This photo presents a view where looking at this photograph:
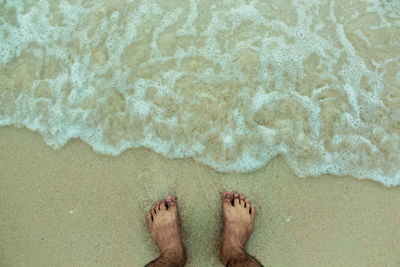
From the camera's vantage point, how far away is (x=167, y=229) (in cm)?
211

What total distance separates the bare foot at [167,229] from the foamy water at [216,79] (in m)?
0.41

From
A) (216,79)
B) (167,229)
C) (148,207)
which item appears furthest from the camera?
(216,79)

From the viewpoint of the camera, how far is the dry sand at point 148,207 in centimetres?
215

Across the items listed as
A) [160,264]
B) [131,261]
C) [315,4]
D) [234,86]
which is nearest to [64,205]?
[131,261]

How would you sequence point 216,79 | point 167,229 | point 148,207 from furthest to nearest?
point 216,79, point 148,207, point 167,229

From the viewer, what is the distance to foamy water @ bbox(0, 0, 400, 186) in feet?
7.75

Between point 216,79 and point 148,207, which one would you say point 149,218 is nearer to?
point 148,207

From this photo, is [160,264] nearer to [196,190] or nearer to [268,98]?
[196,190]

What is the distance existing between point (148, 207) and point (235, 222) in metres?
0.67

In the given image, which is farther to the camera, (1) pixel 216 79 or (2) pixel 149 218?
(1) pixel 216 79

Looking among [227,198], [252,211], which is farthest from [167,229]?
[252,211]

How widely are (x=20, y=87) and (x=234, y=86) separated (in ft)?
5.97

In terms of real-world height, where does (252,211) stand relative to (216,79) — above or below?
below

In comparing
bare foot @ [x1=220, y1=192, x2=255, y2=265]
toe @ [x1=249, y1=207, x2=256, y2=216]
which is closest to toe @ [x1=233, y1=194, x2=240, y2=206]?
bare foot @ [x1=220, y1=192, x2=255, y2=265]
